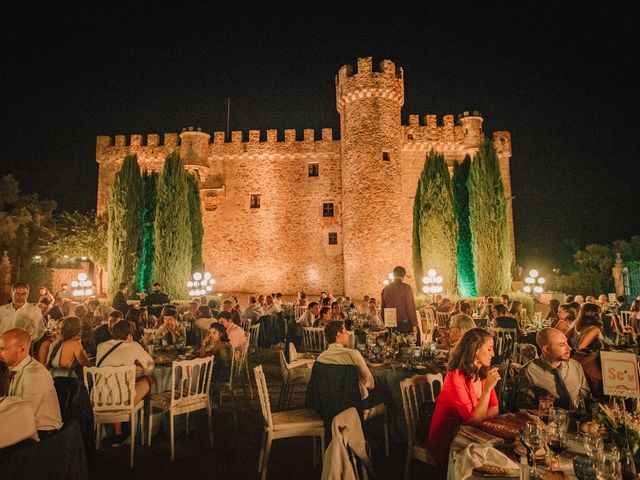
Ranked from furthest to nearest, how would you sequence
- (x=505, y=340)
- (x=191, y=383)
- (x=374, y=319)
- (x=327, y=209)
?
(x=327, y=209)
(x=374, y=319)
(x=505, y=340)
(x=191, y=383)

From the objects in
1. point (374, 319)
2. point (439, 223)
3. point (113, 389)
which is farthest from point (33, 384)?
point (439, 223)

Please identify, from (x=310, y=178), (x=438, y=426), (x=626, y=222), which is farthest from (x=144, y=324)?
(x=626, y=222)

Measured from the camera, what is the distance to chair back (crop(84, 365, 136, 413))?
433 centimetres

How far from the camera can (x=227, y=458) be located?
14.5 ft

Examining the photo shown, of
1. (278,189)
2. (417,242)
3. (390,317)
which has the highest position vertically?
(278,189)

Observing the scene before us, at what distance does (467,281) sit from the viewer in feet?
55.6

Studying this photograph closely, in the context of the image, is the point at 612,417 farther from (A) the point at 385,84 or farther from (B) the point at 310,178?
(B) the point at 310,178

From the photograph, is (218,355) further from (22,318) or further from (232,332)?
(22,318)

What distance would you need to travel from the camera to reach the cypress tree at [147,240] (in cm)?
1683

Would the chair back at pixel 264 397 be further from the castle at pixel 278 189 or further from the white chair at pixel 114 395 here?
the castle at pixel 278 189

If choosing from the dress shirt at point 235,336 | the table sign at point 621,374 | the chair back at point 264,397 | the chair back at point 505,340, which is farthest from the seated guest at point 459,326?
the dress shirt at point 235,336

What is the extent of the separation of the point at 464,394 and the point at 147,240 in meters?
16.2

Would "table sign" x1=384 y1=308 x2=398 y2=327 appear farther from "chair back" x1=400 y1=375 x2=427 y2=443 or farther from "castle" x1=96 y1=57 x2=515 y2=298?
"castle" x1=96 y1=57 x2=515 y2=298

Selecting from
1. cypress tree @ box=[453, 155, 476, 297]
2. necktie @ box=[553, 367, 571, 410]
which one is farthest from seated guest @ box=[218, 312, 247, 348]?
cypress tree @ box=[453, 155, 476, 297]
